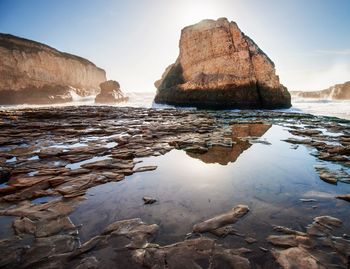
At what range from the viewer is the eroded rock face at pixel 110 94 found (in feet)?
157

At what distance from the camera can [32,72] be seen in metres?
58.4

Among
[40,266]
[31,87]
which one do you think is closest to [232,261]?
[40,266]

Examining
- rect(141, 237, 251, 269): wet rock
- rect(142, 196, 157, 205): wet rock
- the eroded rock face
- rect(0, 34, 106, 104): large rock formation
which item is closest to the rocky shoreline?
rect(141, 237, 251, 269): wet rock

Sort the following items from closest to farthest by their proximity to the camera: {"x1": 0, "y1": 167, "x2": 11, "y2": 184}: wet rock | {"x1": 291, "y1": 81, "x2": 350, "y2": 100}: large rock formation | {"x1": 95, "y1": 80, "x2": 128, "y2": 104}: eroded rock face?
1. {"x1": 0, "y1": 167, "x2": 11, "y2": 184}: wet rock
2. {"x1": 95, "y1": 80, "x2": 128, "y2": 104}: eroded rock face
3. {"x1": 291, "y1": 81, "x2": 350, "y2": 100}: large rock formation

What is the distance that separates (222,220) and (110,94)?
49.6 meters

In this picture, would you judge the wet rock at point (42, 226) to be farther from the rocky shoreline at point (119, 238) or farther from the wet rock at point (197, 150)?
the wet rock at point (197, 150)

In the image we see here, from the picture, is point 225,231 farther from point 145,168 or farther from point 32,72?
point 32,72

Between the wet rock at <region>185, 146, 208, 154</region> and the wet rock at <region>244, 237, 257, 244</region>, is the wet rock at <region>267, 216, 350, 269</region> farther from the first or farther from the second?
the wet rock at <region>185, 146, 208, 154</region>

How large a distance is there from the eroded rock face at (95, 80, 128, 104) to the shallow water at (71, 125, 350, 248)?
46.3 m

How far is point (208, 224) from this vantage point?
7.10 ft

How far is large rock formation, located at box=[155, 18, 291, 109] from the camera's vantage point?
22766 millimetres

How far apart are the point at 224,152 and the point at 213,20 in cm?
2616

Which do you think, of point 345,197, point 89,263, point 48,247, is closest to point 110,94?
point 48,247

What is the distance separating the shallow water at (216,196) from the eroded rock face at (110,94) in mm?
46305
